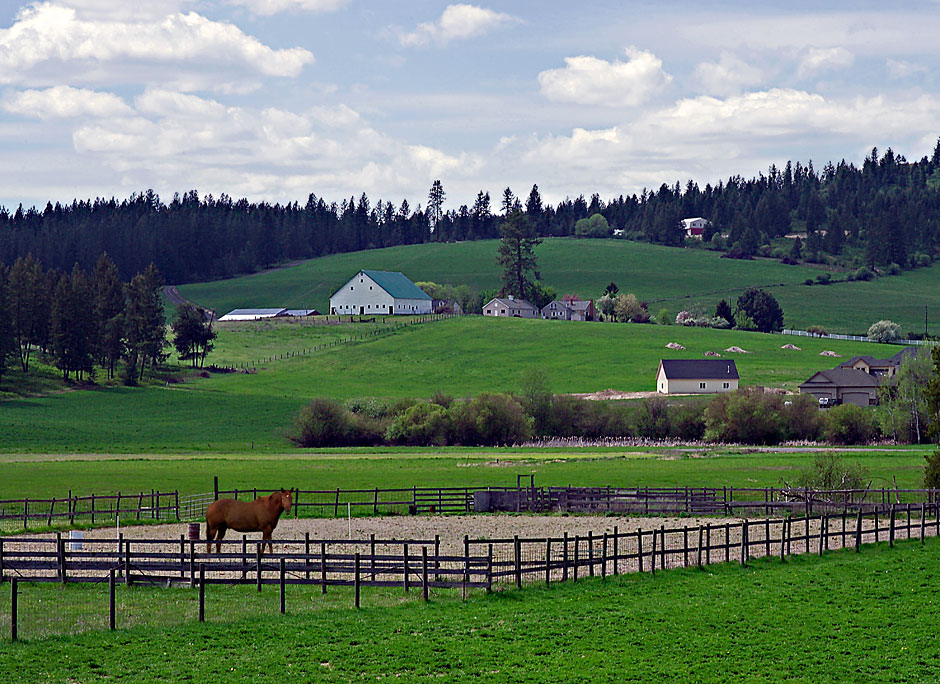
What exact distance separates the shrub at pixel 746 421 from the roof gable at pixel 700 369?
16.9m

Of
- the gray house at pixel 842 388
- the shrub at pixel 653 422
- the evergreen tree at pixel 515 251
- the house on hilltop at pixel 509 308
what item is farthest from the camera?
the evergreen tree at pixel 515 251

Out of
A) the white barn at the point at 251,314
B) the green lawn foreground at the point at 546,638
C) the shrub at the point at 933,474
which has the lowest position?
the shrub at the point at 933,474

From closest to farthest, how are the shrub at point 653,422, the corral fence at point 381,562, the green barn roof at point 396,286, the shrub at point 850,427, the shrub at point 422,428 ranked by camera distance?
the corral fence at point 381,562, the shrub at point 850,427, the shrub at point 422,428, the shrub at point 653,422, the green barn roof at point 396,286

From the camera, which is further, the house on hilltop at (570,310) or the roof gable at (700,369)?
the house on hilltop at (570,310)

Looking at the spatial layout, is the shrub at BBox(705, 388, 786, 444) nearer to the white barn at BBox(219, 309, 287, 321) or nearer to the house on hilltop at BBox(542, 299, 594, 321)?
the house on hilltop at BBox(542, 299, 594, 321)

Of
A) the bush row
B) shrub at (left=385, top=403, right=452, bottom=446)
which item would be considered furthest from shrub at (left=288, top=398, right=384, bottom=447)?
shrub at (left=385, top=403, right=452, bottom=446)

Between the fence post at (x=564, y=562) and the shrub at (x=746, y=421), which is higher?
the fence post at (x=564, y=562)

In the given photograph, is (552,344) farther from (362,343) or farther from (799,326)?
(799,326)

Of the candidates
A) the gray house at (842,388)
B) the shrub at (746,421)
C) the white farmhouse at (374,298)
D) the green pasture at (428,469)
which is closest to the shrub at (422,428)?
the green pasture at (428,469)

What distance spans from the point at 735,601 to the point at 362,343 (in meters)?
112

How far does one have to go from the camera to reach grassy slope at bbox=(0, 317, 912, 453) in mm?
89188

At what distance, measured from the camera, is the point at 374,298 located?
168000 mm

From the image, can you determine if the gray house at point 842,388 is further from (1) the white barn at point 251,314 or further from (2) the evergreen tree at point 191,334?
(1) the white barn at point 251,314

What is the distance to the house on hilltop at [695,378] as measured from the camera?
10512cm
